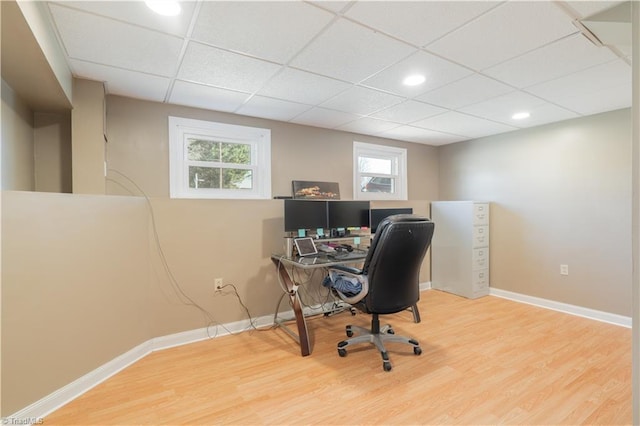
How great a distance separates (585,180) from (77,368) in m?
4.98

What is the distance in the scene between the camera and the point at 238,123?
131 inches

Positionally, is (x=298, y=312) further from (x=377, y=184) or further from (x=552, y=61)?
(x=552, y=61)

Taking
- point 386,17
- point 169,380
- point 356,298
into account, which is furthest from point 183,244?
point 386,17

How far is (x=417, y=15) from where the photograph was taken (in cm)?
164

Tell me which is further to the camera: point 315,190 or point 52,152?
point 315,190

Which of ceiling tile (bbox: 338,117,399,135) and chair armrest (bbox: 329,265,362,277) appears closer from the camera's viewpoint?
chair armrest (bbox: 329,265,362,277)

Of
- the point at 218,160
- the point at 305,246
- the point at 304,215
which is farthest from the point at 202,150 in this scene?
the point at 305,246

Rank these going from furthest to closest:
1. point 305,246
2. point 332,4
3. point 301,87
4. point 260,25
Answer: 1. point 305,246
2. point 301,87
3. point 260,25
4. point 332,4

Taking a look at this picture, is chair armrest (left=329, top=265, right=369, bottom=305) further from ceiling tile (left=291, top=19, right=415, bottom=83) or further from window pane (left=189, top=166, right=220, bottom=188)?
window pane (left=189, top=166, right=220, bottom=188)

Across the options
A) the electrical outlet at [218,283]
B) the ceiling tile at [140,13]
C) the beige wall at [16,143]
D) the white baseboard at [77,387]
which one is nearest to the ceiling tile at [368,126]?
the ceiling tile at [140,13]

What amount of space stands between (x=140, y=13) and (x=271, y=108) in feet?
5.14

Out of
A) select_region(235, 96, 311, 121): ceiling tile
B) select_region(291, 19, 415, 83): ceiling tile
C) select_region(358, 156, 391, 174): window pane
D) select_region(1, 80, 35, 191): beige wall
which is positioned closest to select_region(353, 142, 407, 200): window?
select_region(358, 156, 391, 174): window pane

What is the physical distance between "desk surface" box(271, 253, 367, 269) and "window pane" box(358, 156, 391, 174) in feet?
5.96

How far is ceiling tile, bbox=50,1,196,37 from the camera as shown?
5.08 feet
